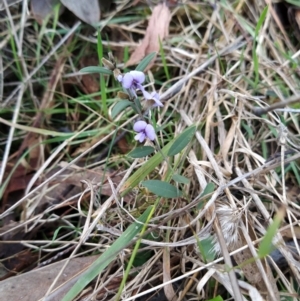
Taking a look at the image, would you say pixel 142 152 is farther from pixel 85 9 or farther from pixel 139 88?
pixel 85 9

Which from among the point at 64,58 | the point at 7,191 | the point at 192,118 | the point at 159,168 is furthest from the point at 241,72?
the point at 7,191

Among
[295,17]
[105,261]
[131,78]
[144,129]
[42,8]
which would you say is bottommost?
[295,17]

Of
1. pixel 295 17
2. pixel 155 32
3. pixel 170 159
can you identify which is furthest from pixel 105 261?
pixel 295 17

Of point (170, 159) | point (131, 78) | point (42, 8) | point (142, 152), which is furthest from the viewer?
point (42, 8)

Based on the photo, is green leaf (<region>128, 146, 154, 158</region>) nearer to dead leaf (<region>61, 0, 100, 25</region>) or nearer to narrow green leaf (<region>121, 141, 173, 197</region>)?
narrow green leaf (<region>121, 141, 173, 197</region>)

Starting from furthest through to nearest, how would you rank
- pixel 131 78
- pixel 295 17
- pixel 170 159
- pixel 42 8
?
pixel 42 8 < pixel 295 17 < pixel 170 159 < pixel 131 78

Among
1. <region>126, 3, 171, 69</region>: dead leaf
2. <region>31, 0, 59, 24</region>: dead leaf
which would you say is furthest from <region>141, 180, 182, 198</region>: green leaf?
<region>31, 0, 59, 24</region>: dead leaf
